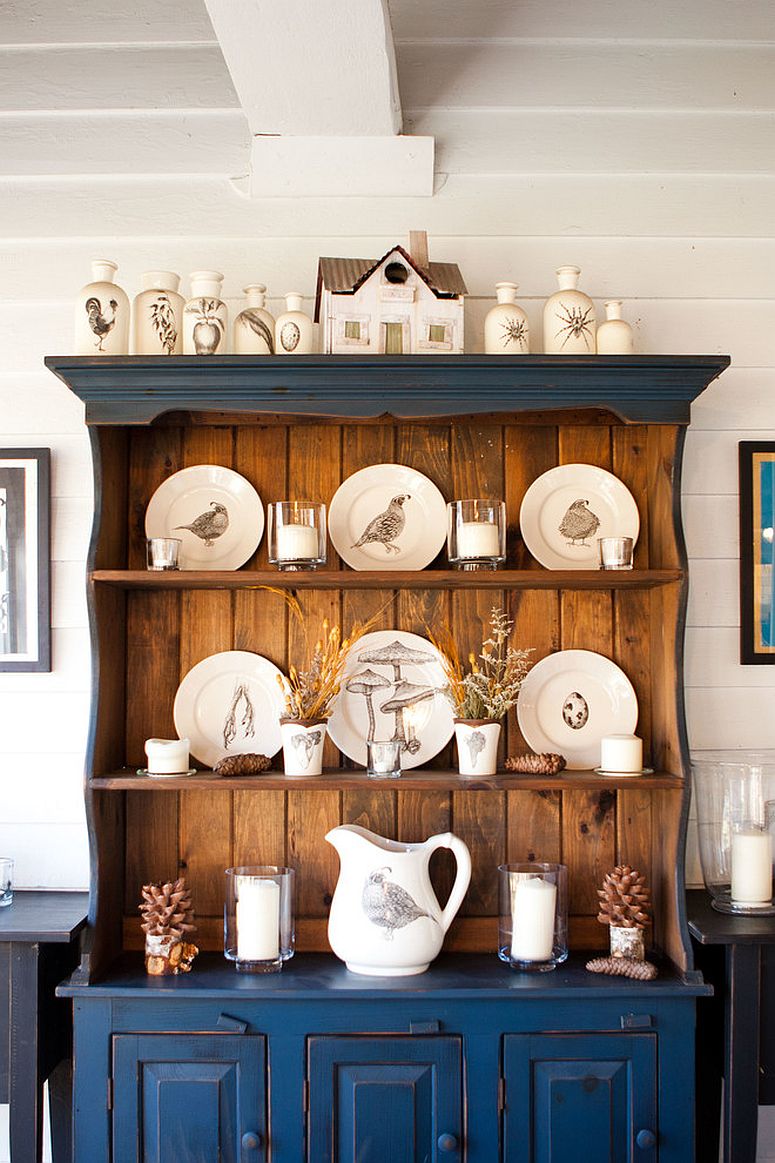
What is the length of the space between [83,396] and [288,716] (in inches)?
29.3

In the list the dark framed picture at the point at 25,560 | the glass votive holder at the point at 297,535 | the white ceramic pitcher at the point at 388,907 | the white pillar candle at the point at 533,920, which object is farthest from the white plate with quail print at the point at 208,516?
the white pillar candle at the point at 533,920

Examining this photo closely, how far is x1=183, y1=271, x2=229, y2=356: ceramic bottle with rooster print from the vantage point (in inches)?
86.4

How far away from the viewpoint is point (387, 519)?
2.31 meters

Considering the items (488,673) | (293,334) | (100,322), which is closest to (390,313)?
(293,334)

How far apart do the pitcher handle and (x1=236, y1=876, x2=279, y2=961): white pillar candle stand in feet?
1.05

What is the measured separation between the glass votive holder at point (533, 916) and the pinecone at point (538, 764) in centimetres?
19

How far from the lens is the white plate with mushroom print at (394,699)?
2.29 m

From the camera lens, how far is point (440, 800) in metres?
2.31

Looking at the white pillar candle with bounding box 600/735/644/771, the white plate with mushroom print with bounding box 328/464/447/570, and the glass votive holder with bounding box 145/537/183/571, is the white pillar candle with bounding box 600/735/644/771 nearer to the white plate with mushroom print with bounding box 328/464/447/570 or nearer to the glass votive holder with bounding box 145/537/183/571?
the white plate with mushroom print with bounding box 328/464/447/570

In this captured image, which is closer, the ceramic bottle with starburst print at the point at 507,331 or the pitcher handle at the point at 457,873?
the pitcher handle at the point at 457,873

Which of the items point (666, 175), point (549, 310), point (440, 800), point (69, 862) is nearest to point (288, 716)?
point (440, 800)

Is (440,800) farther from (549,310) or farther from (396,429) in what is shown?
(549,310)

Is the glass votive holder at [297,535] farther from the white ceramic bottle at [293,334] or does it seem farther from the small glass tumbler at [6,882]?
the small glass tumbler at [6,882]

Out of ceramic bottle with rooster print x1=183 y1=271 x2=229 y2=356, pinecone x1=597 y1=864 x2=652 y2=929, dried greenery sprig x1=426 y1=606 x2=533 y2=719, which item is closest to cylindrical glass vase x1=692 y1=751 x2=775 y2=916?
pinecone x1=597 y1=864 x2=652 y2=929
